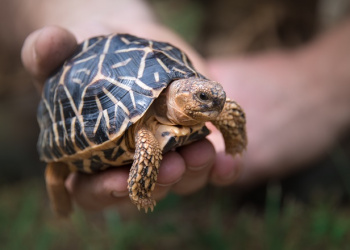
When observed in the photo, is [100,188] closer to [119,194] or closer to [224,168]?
[119,194]

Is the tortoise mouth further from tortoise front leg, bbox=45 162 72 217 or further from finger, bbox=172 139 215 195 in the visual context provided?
tortoise front leg, bbox=45 162 72 217

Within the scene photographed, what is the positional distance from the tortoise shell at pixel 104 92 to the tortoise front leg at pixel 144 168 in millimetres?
67

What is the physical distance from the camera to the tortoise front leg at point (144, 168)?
3.82 ft

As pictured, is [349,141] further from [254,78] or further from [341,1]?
[341,1]

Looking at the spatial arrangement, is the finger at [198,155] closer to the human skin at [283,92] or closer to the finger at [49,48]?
the finger at [49,48]

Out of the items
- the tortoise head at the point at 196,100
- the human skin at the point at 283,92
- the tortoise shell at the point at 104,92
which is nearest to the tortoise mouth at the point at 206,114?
the tortoise head at the point at 196,100

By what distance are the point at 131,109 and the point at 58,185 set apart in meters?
0.56

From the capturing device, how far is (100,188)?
143 centimetres

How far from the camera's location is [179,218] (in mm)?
2389

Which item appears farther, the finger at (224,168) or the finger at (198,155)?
the finger at (224,168)

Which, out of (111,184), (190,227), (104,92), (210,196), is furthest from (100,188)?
(210,196)

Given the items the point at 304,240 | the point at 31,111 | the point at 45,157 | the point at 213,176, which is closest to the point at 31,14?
the point at 31,111

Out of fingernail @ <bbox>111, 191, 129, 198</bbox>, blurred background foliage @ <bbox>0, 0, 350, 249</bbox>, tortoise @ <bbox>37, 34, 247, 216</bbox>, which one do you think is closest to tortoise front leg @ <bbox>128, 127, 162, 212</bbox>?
A: tortoise @ <bbox>37, 34, 247, 216</bbox>

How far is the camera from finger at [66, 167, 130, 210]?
138cm
